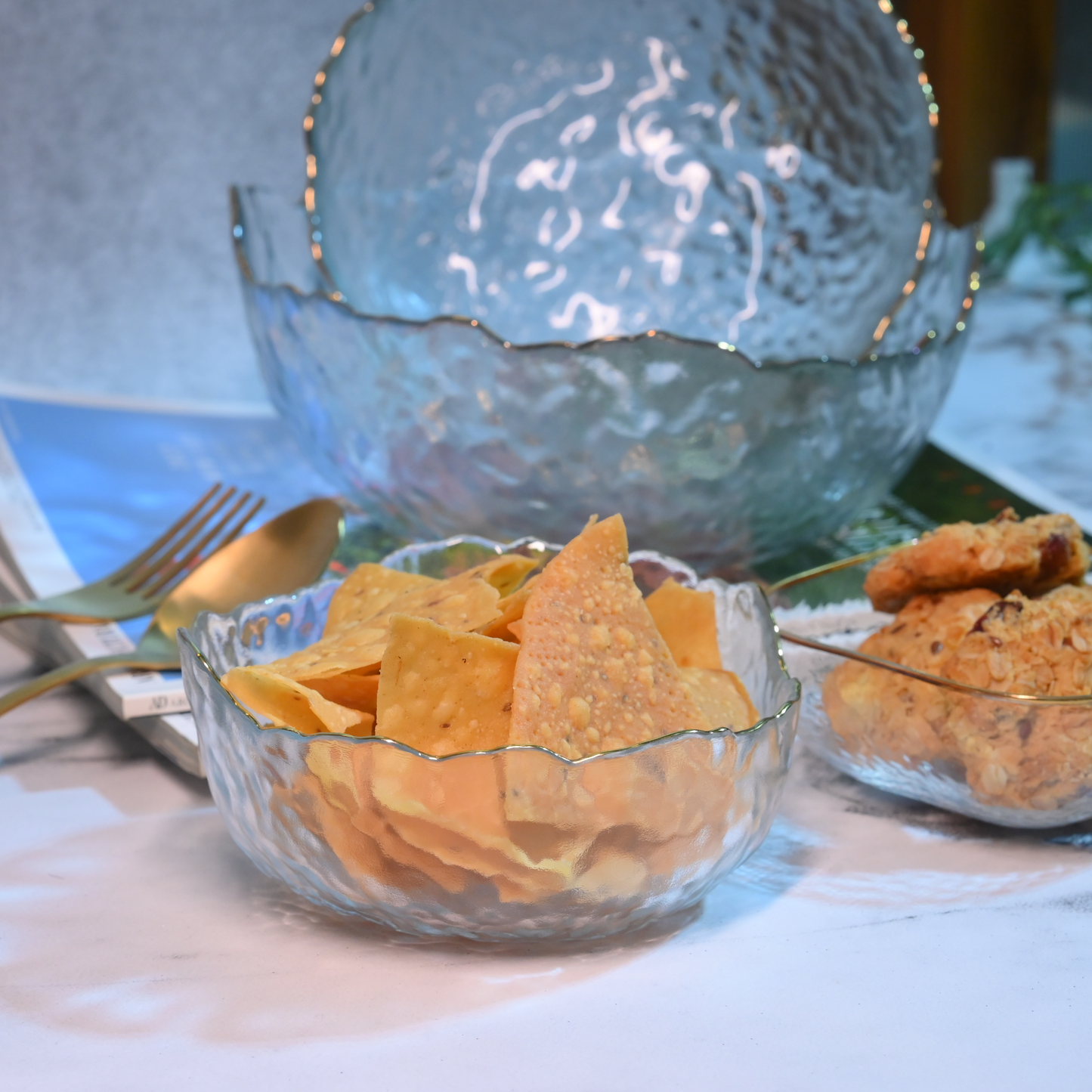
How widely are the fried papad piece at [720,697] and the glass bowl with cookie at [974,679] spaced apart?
0.10 ft

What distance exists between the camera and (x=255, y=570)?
63 centimetres

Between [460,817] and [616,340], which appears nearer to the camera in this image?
[460,817]

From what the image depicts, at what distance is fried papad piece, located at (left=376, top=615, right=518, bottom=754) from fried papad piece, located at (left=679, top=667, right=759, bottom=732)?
0.23 ft

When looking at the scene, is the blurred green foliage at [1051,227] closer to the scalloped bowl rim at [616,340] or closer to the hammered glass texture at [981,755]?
the scalloped bowl rim at [616,340]

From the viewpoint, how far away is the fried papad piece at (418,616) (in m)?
0.45

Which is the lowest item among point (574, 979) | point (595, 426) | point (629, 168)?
point (574, 979)

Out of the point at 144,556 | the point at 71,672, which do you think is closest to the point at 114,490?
the point at 144,556

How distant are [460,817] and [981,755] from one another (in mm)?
196

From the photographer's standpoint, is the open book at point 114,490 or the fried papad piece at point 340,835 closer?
the fried papad piece at point 340,835

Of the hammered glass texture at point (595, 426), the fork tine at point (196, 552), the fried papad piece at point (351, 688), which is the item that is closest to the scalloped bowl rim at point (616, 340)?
the hammered glass texture at point (595, 426)

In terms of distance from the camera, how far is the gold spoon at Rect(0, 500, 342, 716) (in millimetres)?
609

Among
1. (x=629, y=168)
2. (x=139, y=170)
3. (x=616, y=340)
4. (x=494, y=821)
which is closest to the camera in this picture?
(x=494, y=821)

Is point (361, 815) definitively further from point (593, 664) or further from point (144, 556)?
point (144, 556)

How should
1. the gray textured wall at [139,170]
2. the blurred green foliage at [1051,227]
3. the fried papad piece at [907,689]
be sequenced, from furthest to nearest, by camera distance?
the blurred green foliage at [1051,227] → the gray textured wall at [139,170] → the fried papad piece at [907,689]
